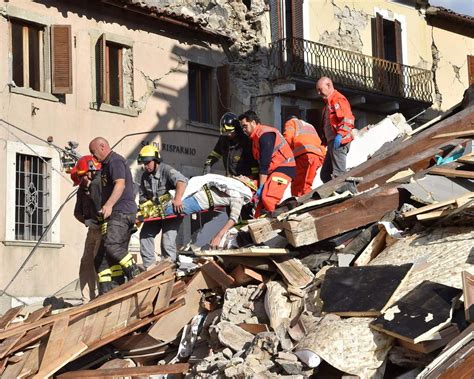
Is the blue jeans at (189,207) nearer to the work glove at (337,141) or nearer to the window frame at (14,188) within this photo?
the work glove at (337,141)

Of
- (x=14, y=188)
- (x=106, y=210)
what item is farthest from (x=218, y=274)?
(x=14, y=188)

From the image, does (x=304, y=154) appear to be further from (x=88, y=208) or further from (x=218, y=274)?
(x=218, y=274)

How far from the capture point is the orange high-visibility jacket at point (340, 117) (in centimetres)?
1083

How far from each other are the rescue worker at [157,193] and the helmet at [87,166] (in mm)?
560

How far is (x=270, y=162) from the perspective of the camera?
35.0 feet

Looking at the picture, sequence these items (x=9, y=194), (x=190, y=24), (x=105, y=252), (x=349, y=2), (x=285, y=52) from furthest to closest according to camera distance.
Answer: (x=349, y=2) < (x=285, y=52) < (x=190, y=24) < (x=9, y=194) < (x=105, y=252)

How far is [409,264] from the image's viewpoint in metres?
7.41

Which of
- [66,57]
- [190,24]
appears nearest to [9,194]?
[66,57]

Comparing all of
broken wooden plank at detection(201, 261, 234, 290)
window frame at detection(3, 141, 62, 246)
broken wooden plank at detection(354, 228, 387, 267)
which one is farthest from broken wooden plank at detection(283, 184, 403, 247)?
window frame at detection(3, 141, 62, 246)

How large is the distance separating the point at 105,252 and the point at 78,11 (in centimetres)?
1140

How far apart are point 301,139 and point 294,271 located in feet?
11.5

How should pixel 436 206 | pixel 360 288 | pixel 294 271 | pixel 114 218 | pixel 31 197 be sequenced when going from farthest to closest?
1. pixel 31 197
2. pixel 114 218
3. pixel 294 271
4. pixel 436 206
5. pixel 360 288

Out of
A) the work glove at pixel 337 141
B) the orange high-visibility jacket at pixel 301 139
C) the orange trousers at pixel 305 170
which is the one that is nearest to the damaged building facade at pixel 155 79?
the orange trousers at pixel 305 170

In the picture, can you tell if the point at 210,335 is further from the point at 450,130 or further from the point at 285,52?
the point at 285,52
